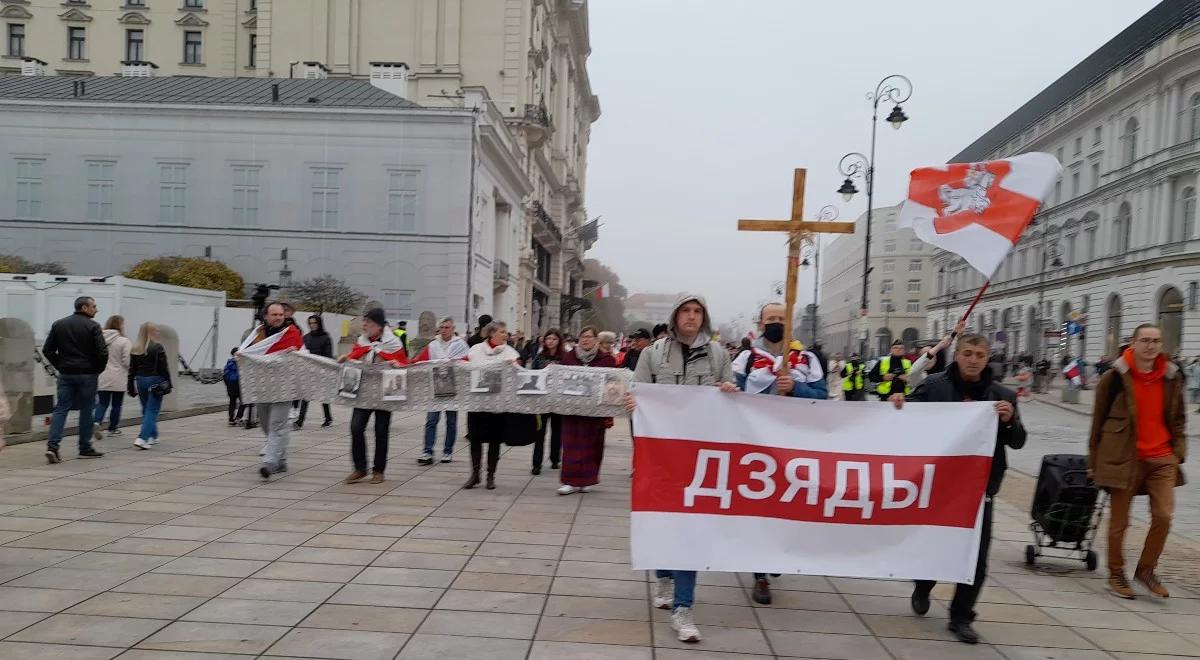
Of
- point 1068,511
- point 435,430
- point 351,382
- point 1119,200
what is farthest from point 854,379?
point 1119,200

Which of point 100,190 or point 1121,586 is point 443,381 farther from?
point 100,190

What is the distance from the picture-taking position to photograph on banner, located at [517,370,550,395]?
10.0 metres

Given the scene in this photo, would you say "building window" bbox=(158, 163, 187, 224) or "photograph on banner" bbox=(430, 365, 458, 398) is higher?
"building window" bbox=(158, 163, 187, 224)

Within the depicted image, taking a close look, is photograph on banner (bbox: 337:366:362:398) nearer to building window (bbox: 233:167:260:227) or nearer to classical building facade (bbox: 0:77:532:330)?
classical building facade (bbox: 0:77:532:330)

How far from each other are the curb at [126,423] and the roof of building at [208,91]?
993 inches

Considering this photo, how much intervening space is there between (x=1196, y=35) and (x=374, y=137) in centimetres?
4240

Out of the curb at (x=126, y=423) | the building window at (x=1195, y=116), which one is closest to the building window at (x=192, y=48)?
the curb at (x=126, y=423)

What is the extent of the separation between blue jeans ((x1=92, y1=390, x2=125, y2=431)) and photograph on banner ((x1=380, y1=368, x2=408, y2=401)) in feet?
14.4

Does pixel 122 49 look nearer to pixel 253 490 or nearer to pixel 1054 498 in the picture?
pixel 253 490

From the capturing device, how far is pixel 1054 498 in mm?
6902

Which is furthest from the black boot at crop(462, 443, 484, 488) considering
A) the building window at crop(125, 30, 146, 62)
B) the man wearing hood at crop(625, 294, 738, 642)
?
the building window at crop(125, 30, 146, 62)

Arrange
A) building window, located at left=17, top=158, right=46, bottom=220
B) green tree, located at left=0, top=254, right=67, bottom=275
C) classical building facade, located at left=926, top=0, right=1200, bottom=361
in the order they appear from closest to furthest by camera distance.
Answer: green tree, located at left=0, top=254, right=67, bottom=275 → building window, located at left=17, top=158, right=46, bottom=220 → classical building facade, located at left=926, top=0, right=1200, bottom=361

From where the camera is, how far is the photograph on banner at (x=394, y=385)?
9852mm

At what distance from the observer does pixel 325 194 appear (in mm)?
39375
